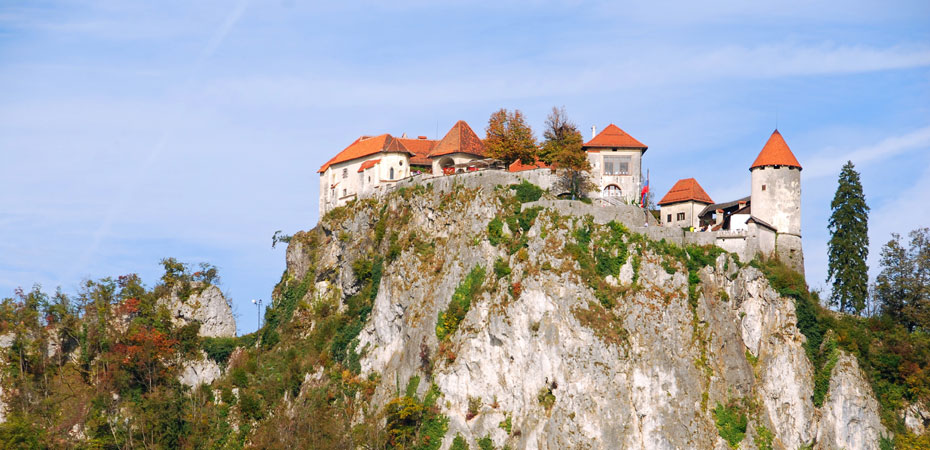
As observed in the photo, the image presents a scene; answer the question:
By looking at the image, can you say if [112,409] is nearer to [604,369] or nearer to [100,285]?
[100,285]

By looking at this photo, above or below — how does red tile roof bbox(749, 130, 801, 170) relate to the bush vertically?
above

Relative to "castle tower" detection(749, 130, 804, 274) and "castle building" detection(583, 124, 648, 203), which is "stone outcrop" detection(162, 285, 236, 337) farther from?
"castle tower" detection(749, 130, 804, 274)

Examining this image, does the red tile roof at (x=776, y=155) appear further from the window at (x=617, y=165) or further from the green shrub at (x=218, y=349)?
the green shrub at (x=218, y=349)

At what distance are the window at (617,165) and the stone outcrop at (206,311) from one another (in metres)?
31.6

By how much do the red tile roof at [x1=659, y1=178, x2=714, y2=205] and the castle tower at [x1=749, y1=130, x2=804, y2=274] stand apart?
3.70m

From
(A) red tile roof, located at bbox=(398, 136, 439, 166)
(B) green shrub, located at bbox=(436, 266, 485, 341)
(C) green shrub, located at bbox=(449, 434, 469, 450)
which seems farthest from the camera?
(A) red tile roof, located at bbox=(398, 136, 439, 166)

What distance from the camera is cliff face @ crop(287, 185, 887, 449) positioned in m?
79.9

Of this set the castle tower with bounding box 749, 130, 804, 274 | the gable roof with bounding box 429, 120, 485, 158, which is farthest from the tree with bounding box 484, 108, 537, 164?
the castle tower with bounding box 749, 130, 804, 274

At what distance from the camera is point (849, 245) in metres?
88.0

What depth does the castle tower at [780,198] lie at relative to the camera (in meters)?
88.5

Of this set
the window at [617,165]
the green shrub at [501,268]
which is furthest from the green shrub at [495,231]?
the window at [617,165]

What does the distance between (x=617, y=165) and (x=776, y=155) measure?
10.9 meters

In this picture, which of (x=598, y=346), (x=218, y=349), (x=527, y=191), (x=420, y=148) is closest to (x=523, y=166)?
(x=527, y=191)

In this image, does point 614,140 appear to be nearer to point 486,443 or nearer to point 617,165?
point 617,165
